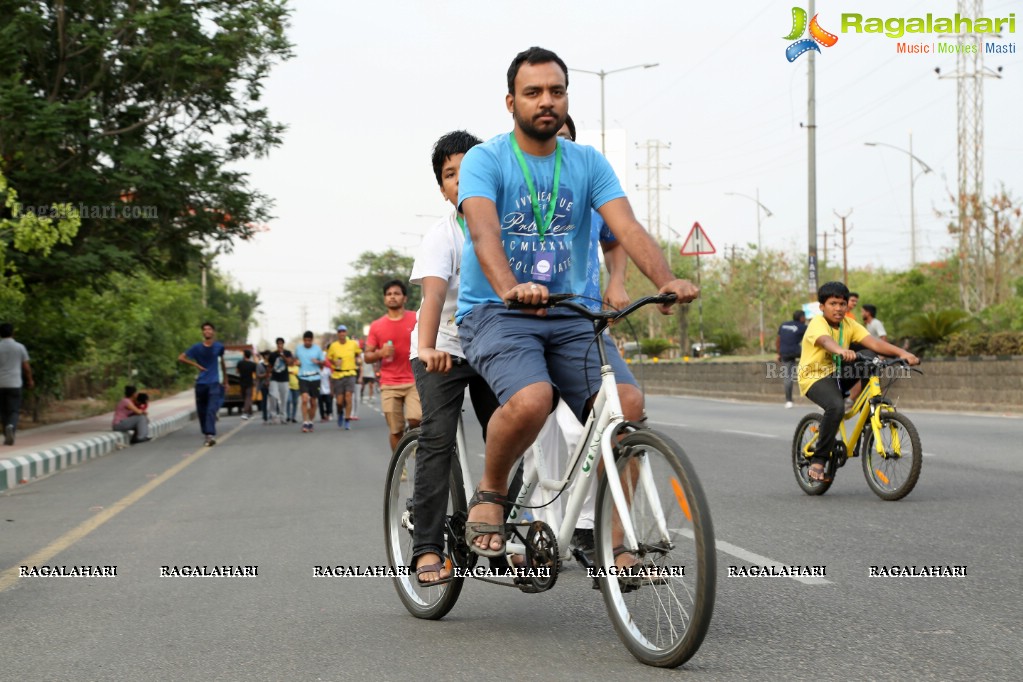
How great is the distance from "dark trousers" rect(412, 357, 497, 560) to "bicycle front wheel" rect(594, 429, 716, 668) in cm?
96

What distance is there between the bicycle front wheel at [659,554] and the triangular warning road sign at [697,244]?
27423mm

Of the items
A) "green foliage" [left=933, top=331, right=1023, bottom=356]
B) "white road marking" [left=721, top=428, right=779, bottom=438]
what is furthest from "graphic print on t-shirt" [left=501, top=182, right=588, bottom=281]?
"green foliage" [left=933, top=331, right=1023, bottom=356]

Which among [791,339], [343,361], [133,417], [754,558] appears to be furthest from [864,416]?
[133,417]

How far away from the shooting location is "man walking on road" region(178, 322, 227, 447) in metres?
18.5

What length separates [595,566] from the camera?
428 centimetres

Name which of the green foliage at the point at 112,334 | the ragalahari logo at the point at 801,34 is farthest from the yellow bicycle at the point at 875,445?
the ragalahari logo at the point at 801,34

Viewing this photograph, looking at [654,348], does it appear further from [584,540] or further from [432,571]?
[584,540]

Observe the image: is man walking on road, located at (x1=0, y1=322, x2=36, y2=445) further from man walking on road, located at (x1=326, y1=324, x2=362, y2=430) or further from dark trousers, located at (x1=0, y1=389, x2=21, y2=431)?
man walking on road, located at (x1=326, y1=324, x2=362, y2=430)

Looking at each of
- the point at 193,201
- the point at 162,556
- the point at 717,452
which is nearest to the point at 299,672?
the point at 162,556

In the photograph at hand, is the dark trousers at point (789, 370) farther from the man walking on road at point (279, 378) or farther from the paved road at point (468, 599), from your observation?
the paved road at point (468, 599)

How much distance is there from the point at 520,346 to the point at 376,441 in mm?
14600

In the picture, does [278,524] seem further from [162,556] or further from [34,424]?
[34,424]

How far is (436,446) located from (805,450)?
523 centimetres

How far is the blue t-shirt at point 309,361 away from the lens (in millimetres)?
23391
